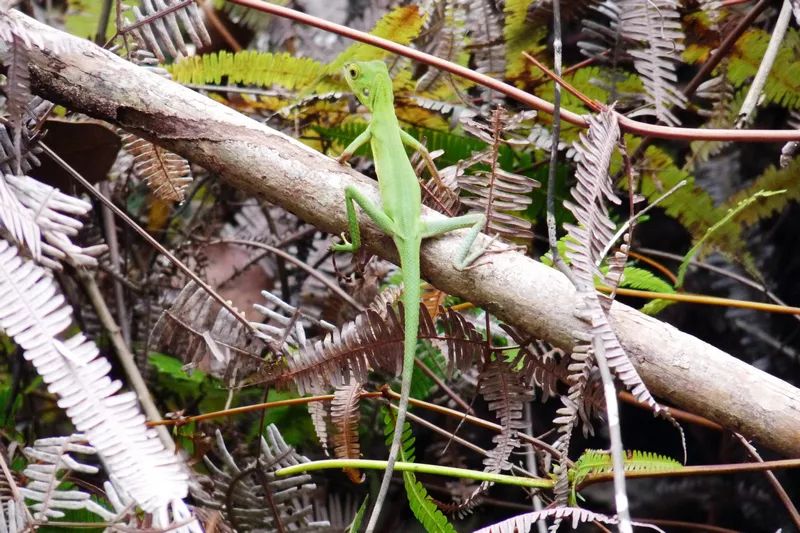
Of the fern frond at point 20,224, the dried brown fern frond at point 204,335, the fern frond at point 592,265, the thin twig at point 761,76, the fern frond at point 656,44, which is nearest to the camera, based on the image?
the fern frond at point 20,224

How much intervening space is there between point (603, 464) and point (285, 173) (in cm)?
104

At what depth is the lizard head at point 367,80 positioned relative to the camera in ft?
8.64

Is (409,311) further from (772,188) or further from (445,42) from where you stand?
(772,188)

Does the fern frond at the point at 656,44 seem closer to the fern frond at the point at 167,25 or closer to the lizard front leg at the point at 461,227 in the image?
the lizard front leg at the point at 461,227

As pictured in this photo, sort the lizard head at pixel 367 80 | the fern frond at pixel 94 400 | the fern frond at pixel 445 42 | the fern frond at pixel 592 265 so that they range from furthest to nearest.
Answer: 1. the fern frond at pixel 445 42
2. the lizard head at pixel 367 80
3. the fern frond at pixel 592 265
4. the fern frond at pixel 94 400

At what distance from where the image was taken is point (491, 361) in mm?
1954

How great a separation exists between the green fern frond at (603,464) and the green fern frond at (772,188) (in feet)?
4.63

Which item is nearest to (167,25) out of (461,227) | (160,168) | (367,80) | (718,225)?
(160,168)

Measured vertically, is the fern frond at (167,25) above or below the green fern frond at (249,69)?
above

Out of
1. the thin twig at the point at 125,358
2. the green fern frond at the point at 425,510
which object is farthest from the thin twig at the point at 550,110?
the thin twig at the point at 125,358

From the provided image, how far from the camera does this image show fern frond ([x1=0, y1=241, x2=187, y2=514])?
124 cm

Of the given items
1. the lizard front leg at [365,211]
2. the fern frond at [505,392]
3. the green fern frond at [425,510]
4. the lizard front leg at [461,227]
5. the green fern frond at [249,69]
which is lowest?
the green fern frond at [425,510]

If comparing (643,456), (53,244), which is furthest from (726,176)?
(53,244)

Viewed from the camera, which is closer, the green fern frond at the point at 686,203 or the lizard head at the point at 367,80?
the lizard head at the point at 367,80
